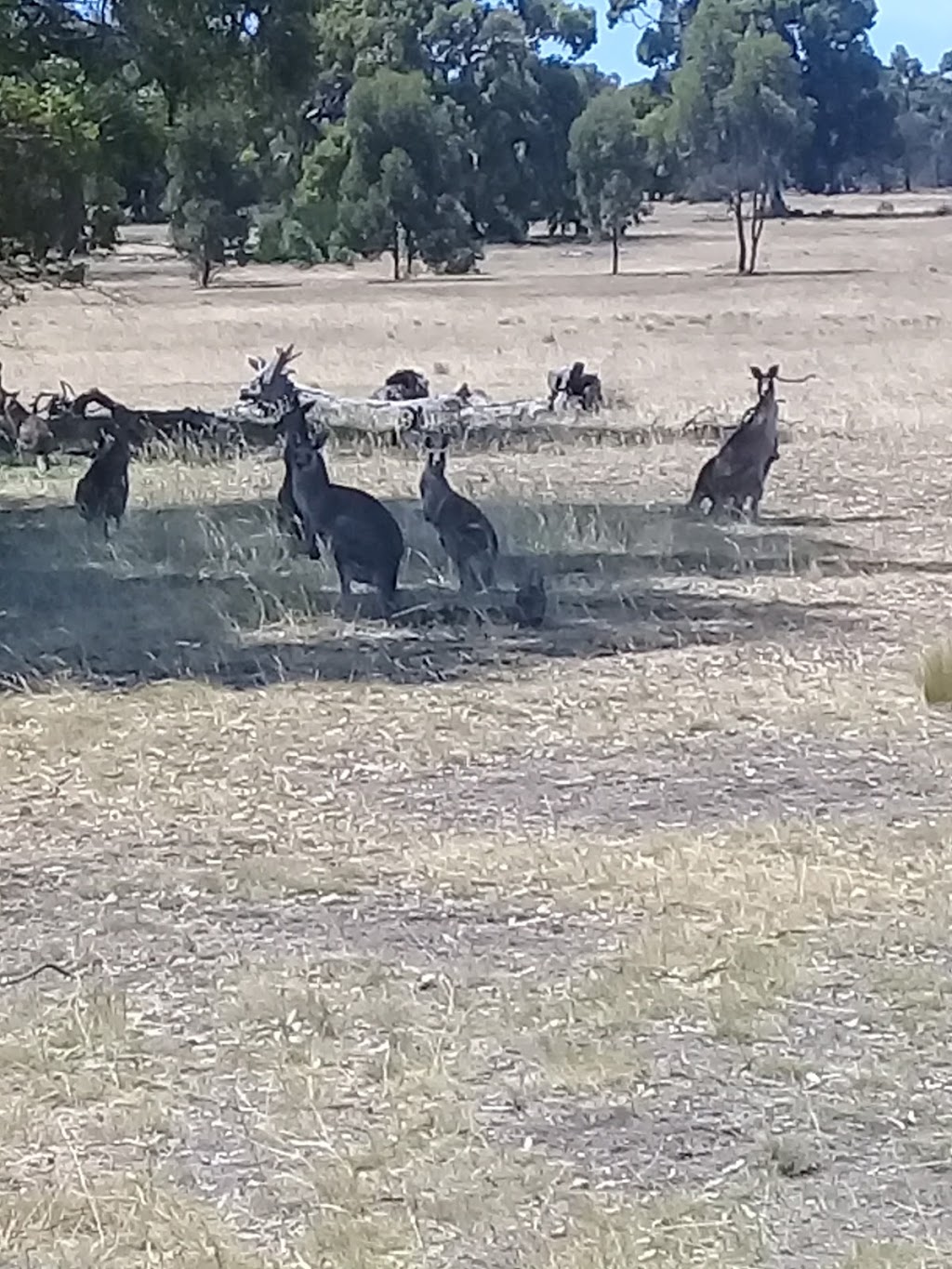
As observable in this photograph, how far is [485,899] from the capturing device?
7.36 meters

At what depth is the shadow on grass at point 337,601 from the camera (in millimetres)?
10891

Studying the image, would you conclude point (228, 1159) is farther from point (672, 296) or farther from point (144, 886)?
point (672, 296)

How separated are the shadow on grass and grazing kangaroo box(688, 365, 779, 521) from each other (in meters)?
0.19

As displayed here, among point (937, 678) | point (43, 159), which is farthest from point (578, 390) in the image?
point (937, 678)

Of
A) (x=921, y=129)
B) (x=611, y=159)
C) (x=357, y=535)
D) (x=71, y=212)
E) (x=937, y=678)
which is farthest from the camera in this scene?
(x=921, y=129)

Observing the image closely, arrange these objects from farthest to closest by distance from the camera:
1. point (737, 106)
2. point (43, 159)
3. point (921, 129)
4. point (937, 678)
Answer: point (921, 129), point (737, 106), point (43, 159), point (937, 678)

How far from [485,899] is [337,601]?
482cm

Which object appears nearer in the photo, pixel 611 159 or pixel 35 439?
pixel 35 439

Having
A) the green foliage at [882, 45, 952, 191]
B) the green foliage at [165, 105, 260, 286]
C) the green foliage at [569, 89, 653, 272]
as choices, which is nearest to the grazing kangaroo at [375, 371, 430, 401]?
the green foliage at [165, 105, 260, 286]

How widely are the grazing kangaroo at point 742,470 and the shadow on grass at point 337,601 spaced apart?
19cm

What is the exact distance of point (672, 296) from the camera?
46250 mm

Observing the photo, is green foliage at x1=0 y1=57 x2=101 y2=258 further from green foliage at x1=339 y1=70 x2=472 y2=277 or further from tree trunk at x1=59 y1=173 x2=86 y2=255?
green foliage at x1=339 y1=70 x2=472 y2=277

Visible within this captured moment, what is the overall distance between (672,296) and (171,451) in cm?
2874

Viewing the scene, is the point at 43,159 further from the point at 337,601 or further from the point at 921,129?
the point at 921,129
